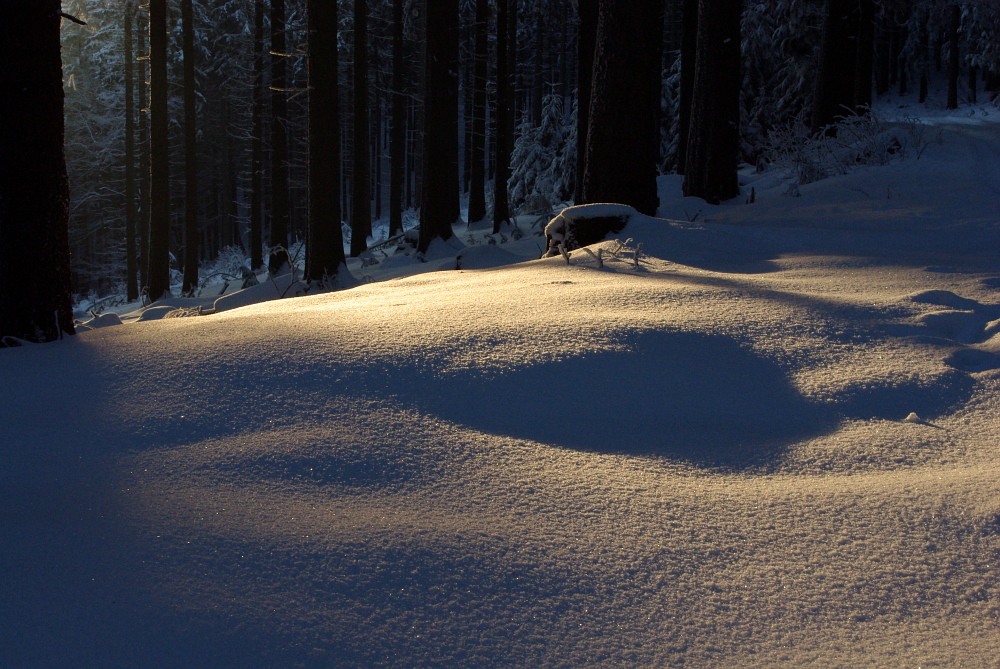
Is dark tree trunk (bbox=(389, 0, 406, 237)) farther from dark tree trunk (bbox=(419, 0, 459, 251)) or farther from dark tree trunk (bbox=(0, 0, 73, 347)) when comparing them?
dark tree trunk (bbox=(0, 0, 73, 347))

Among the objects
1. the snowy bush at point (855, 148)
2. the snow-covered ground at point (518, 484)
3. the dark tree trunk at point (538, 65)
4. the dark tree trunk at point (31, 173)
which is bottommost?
the snow-covered ground at point (518, 484)

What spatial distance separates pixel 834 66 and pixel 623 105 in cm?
763

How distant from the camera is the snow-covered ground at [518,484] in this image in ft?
4.85

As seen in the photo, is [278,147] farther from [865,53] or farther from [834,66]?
[865,53]

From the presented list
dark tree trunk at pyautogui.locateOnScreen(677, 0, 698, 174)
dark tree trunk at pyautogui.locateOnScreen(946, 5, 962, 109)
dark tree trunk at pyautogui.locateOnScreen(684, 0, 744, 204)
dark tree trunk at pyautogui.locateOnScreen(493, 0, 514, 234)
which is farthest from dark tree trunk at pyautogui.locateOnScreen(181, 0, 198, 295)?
dark tree trunk at pyautogui.locateOnScreen(946, 5, 962, 109)

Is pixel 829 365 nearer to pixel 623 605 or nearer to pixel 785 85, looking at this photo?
pixel 623 605

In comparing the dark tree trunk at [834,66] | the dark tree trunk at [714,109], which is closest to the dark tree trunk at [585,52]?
the dark tree trunk at [714,109]

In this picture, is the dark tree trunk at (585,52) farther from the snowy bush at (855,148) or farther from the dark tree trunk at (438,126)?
the snowy bush at (855,148)

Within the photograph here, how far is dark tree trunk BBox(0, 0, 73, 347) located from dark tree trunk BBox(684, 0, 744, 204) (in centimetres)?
871

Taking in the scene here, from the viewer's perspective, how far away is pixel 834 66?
12.8m

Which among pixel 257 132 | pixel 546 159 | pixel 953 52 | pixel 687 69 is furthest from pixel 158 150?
pixel 953 52

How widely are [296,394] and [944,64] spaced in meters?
64.7

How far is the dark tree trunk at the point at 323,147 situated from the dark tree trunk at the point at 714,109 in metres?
5.29

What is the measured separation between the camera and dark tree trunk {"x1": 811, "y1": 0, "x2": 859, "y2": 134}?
1259cm
